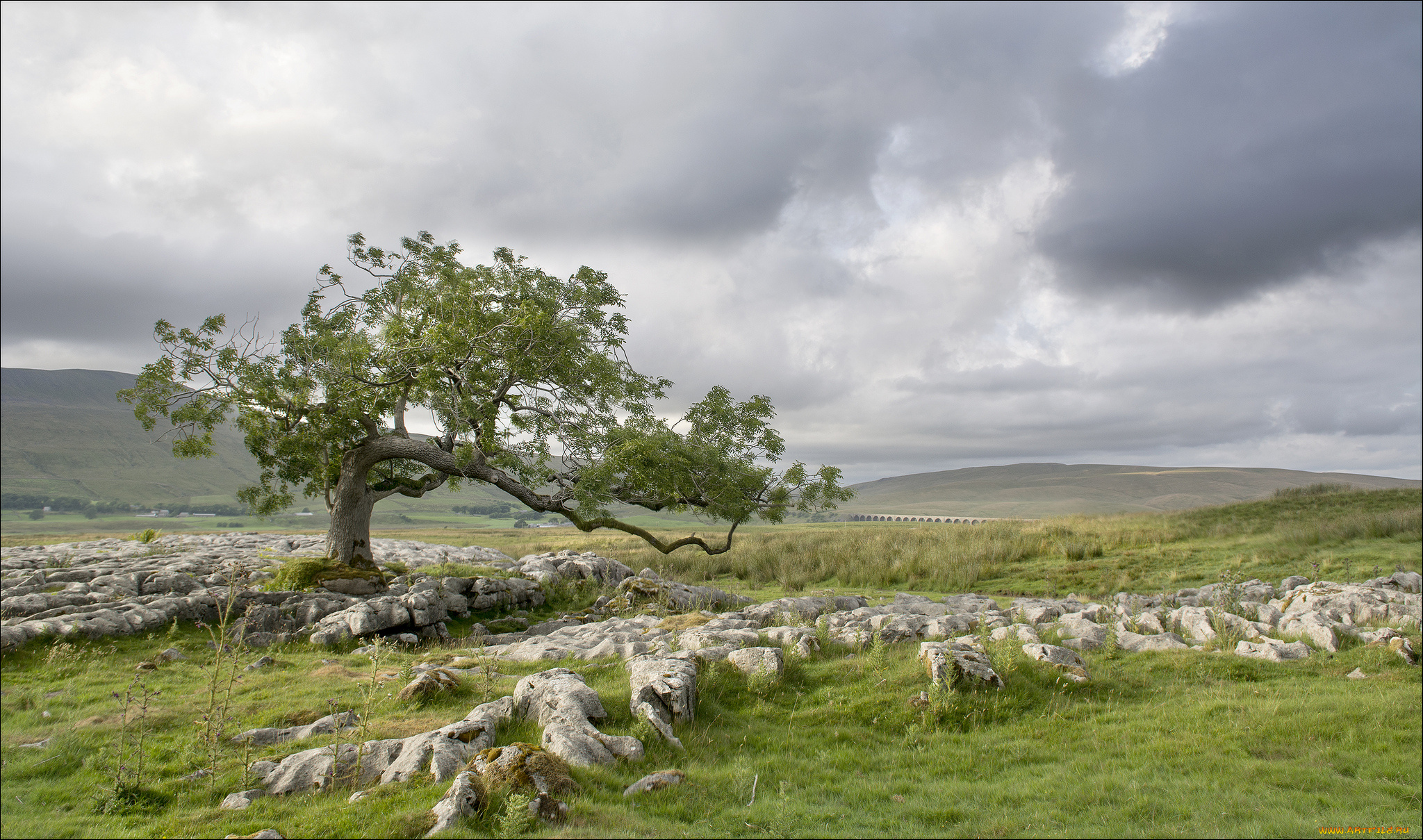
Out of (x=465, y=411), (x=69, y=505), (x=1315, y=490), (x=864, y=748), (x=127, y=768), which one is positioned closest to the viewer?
(x=127, y=768)

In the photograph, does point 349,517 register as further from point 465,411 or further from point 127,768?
point 127,768

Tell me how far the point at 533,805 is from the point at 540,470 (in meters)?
12.8

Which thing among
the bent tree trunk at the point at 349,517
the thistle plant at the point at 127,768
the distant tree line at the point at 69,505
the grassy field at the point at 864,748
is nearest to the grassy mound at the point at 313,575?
the bent tree trunk at the point at 349,517

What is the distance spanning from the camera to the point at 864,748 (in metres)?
8.03

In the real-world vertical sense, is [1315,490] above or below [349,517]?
above

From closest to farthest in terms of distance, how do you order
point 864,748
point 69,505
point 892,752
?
point 892,752
point 864,748
point 69,505

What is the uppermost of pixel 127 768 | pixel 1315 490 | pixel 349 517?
pixel 1315 490

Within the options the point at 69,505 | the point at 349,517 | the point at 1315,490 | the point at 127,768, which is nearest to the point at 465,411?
the point at 349,517

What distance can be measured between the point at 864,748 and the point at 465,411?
12864 millimetres

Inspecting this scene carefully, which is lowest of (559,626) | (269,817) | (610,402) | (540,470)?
(559,626)

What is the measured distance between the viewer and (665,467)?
17.1 m

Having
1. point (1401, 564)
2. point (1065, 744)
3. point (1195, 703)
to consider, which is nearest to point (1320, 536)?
point (1401, 564)

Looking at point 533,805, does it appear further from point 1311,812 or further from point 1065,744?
point 1311,812

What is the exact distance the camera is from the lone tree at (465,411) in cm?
1627
